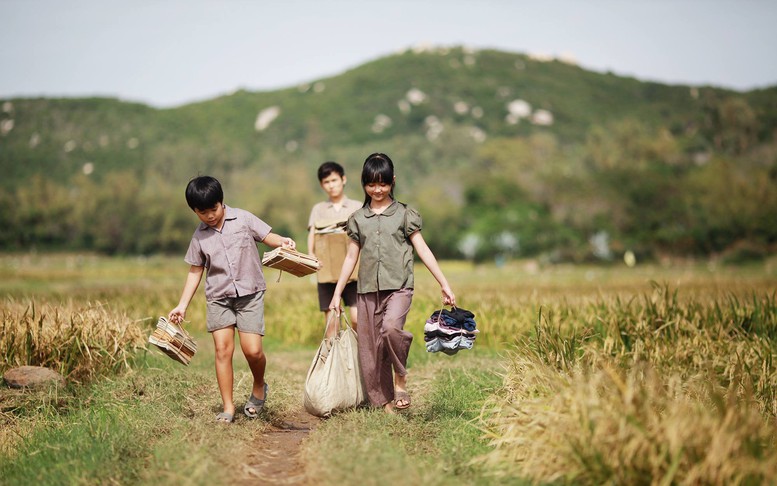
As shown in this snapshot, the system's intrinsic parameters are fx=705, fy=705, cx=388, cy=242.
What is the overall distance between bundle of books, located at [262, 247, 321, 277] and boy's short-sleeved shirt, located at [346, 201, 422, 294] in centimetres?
41

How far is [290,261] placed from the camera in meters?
5.54

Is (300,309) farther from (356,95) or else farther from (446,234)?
(356,95)

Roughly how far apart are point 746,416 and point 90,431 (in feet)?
14.2

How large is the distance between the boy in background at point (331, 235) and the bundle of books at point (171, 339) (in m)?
1.65

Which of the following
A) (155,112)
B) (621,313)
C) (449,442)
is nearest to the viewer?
(449,442)

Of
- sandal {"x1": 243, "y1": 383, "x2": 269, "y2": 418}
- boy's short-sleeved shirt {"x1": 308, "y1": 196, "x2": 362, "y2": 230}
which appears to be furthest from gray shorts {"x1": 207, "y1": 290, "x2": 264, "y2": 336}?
boy's short-sleeved shirt {"x1": 308, "y1": 196, "x2": 362, "y2": 230}

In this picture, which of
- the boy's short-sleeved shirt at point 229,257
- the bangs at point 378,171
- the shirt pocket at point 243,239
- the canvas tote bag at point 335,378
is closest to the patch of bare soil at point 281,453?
the canvas tote bag at point 335,378

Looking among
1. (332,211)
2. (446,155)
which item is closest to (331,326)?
(332,211)

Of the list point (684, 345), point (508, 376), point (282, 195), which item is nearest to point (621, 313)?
point (684, 345)

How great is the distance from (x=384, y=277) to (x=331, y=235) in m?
1.57

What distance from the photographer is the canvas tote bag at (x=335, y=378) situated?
543 cm

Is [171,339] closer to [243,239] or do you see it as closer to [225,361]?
[225,361]

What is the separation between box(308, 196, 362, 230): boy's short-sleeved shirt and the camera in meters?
7.13

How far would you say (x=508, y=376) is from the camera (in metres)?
5.79
